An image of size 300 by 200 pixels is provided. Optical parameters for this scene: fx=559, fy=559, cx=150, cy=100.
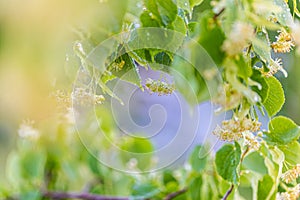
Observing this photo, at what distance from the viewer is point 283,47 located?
44 cm

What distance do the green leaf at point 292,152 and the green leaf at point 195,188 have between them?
25 cm

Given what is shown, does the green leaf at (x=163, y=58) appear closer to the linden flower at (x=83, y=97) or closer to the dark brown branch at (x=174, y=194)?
the linden flower at (x=83, y=97)

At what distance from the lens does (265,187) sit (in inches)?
23.5

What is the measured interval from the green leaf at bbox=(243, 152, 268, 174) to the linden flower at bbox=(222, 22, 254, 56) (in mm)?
299

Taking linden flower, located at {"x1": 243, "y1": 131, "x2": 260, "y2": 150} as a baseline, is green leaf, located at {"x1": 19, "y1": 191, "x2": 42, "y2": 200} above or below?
below

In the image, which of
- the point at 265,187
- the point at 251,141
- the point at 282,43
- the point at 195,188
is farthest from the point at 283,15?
the point at 195,188

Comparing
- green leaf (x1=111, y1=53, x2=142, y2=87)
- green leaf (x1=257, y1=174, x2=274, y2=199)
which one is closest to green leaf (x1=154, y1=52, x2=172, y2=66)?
green leaf (x1=111, y1=53, x2=142, y2=87)

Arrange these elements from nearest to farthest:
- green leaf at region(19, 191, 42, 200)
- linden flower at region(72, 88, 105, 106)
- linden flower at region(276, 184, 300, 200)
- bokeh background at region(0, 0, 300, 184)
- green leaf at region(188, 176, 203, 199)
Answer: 1. bokeh background at region(0, 0, 300, 184)
2. linden flower at region(72, 88, 105, 106)
3. linden flower at region(276, 184, 300, 200)
4. green leaf at region(188, 176, 203, 199)
5. green leaf at region(19, 191, 42, 200)

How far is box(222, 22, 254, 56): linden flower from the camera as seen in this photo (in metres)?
0.33

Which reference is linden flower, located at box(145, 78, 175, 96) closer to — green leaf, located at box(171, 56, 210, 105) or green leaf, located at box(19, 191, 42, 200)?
green leaf, located at box(171, 56, 210, 105)

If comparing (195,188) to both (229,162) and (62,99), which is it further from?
(62,99)

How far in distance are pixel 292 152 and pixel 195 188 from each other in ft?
0.88

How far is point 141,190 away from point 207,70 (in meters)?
0.56

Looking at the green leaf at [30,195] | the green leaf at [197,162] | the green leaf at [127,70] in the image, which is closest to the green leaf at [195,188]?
the green leaf at [197,162]
